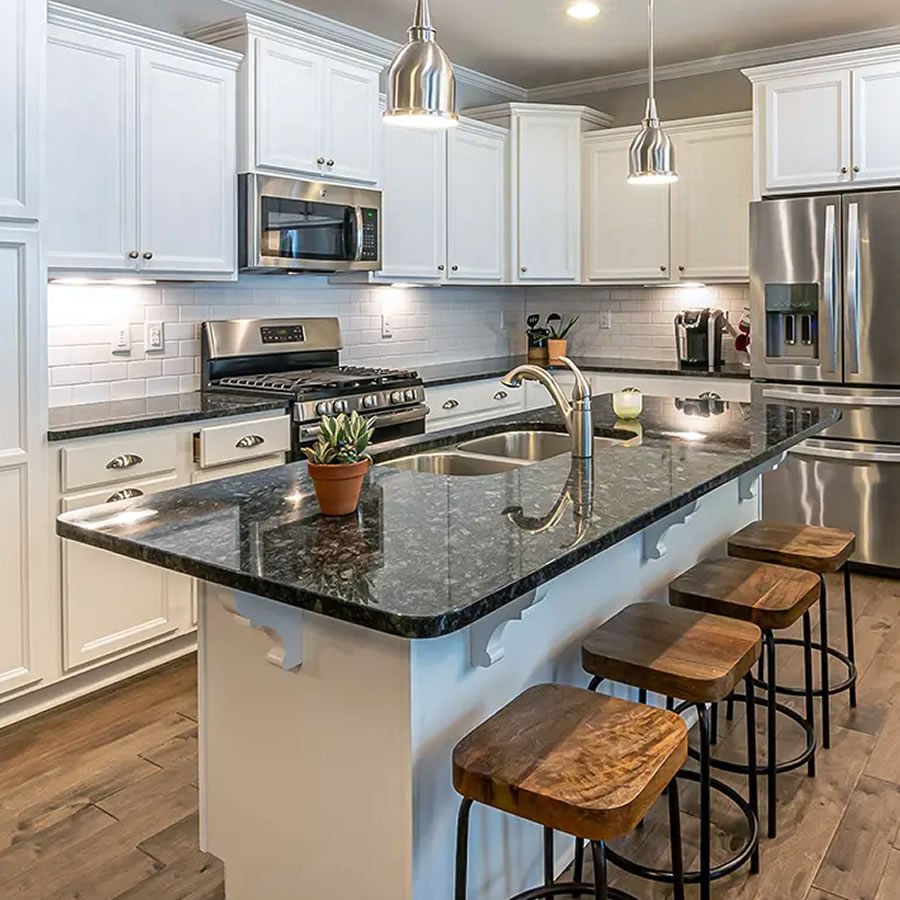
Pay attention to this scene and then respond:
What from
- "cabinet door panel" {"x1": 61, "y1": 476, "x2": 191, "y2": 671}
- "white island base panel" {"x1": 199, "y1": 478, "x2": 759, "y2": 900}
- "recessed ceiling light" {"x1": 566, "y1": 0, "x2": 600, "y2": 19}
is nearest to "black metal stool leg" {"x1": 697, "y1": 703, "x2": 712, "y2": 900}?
"white island base panel" {"x1": 199, "y1": 478, "x2": 759, "y2": 900}

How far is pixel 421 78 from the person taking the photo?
1885mm

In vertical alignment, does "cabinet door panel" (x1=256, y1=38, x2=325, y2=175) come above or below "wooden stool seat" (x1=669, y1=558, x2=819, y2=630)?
above

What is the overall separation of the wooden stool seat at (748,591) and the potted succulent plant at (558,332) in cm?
325

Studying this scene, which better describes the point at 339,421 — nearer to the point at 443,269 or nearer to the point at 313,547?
the point at 313,547

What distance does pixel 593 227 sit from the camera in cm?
542

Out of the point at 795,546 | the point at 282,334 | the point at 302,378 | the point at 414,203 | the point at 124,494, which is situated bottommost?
the point at 795,546

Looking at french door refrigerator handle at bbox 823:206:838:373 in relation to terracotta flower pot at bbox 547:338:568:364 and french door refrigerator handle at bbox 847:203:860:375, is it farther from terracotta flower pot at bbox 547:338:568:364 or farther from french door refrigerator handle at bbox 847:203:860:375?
terracotta flower pot at bbox 547:338:568:364

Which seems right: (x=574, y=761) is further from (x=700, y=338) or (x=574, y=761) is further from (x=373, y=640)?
(x=700, y=338)

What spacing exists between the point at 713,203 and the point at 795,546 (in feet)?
9.05

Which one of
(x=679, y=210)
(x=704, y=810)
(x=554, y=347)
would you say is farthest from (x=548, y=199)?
(x=704, y=810)

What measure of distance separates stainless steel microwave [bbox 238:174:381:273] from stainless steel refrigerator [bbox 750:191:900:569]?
188cm

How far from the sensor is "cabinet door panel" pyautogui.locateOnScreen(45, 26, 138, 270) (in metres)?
3.07

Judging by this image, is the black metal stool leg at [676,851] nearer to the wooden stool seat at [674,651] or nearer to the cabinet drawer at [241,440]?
the wooden stool seat at [674,651]

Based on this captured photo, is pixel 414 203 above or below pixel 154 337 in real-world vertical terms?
above
